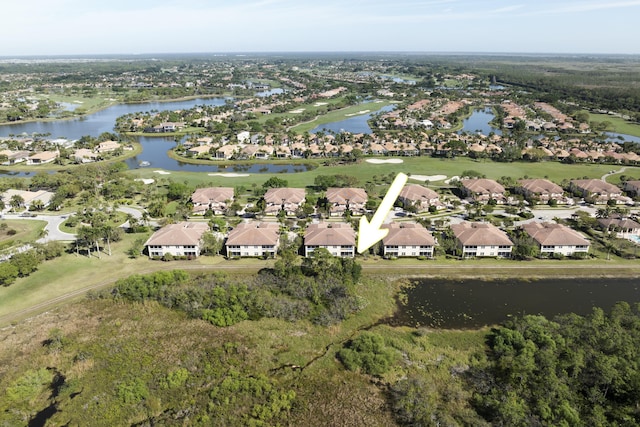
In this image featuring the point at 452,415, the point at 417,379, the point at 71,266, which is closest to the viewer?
the point at 452,415

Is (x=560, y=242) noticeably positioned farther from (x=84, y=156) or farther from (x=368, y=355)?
(x=84, y=156)

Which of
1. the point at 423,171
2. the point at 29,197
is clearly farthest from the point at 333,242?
the point at 29,197

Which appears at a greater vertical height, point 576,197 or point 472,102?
point 472,102

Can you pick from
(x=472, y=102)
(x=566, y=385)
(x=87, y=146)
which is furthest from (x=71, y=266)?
(x=472, y=102)

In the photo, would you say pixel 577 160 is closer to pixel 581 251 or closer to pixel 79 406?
pixel 581 251

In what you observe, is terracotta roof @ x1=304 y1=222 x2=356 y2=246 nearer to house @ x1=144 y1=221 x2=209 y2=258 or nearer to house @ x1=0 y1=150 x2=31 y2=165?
house @ x1=144 y1=221 x2=209 y2=258

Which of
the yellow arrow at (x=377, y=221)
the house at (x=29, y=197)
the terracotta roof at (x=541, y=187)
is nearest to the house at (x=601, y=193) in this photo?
the terracotta roof at (x=541, y=187)
